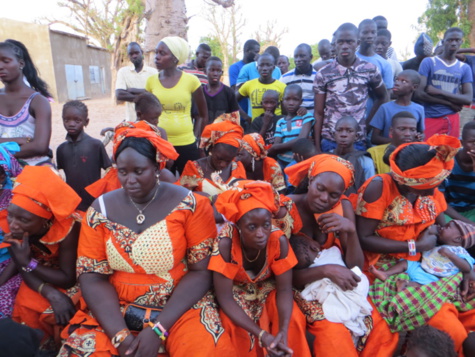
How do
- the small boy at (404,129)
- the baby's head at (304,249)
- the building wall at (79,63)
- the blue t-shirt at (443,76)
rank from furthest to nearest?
the building wall at (79,63), the blue t-shirt at (443,76), the small boy at (404,129), the baby's head at (304,249)

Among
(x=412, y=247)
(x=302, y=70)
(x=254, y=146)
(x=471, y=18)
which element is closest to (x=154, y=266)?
(x=412, y=247)

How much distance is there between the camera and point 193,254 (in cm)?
219

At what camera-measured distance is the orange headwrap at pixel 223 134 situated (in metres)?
3.24

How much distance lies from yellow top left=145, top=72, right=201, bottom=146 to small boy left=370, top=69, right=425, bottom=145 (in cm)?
208

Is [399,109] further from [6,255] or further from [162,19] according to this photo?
[162,19]

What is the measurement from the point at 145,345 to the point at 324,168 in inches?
58.1

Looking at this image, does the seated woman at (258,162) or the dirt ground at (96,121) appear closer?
the seated woman at (258,162)

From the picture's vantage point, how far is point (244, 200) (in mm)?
2133

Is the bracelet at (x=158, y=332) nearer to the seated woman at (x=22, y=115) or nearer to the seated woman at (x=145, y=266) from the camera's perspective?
the seated woman at (x=145, y=266)

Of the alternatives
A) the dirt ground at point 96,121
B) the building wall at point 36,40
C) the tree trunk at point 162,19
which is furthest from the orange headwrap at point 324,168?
the building wall at point 36,40

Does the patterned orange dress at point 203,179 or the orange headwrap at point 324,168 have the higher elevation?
the orange headwrap at point 324,168

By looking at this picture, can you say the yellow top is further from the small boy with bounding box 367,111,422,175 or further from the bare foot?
the bare foot

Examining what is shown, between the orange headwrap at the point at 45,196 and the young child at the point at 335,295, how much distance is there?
1.47 metres

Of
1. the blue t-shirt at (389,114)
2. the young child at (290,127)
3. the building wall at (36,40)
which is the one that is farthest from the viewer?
the building wall at (36,40)
